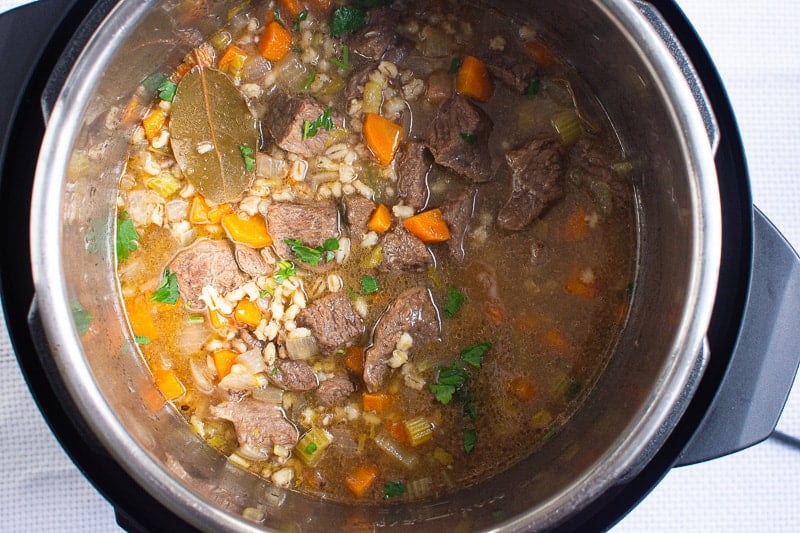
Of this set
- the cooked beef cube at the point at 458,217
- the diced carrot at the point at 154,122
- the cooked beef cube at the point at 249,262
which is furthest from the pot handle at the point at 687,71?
the diced carrot at the point at 154,122

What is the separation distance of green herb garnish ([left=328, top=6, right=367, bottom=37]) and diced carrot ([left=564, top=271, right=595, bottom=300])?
3.81ft

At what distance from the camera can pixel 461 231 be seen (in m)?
2.46

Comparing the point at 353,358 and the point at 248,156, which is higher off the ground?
the point at 248,156

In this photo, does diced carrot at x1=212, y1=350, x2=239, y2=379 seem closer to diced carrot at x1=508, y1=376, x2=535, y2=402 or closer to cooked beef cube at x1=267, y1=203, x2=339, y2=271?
cooked beef cube at x1=267, y1=203, x2=339, y2=271

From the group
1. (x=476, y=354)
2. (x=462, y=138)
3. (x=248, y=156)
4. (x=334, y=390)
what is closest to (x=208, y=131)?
(x=248, y=156)

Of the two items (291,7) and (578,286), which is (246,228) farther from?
(578,286)

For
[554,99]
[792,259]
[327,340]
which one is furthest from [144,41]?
[792,259]

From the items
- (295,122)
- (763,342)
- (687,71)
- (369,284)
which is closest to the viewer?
(687,71)

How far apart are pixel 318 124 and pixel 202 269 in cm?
64

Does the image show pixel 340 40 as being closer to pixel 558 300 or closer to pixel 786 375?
pixel 558 300

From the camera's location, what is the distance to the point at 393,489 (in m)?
2.44

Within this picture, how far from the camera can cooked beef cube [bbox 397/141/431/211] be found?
2.46 metres

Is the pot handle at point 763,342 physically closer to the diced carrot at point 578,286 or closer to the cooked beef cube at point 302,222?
the diced carrot at point 578,286

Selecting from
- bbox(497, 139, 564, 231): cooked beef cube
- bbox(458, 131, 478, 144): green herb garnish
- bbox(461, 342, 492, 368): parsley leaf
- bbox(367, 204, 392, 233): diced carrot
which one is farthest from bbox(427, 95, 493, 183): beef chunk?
bbox(461, 342, 492, 368): parsley leaf
